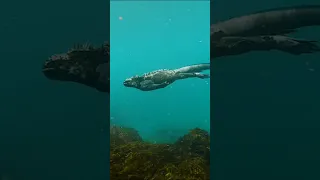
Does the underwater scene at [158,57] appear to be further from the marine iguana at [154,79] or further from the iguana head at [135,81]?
the iguana head at [135,81]

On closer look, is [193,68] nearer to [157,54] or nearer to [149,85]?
[149,85]

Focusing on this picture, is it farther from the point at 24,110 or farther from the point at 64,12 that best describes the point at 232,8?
the point at 24,110

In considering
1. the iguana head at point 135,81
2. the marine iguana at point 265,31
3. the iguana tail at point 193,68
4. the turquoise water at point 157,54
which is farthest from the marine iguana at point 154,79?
the turquoise water at point 157,54

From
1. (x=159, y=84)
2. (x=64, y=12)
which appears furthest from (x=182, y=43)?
(x=64, y=12)

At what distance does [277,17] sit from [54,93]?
2721 millimetres

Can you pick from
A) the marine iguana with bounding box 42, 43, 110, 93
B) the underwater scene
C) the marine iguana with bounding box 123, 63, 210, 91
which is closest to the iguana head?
the marine iguana with bounding box 123, 63, 210, 91

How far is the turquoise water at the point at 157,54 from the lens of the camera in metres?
19.9

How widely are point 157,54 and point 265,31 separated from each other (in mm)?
19765

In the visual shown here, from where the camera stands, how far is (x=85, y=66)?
3225 mm

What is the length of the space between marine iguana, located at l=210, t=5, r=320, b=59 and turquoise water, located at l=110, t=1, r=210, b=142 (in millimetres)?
16201

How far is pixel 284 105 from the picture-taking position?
2906mm

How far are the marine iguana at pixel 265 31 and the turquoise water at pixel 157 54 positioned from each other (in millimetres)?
16201

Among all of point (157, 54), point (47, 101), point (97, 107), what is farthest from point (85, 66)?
point (157, 54)

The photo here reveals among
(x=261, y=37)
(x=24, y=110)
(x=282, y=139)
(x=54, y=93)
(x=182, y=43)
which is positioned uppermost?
(x=182, y=43)
